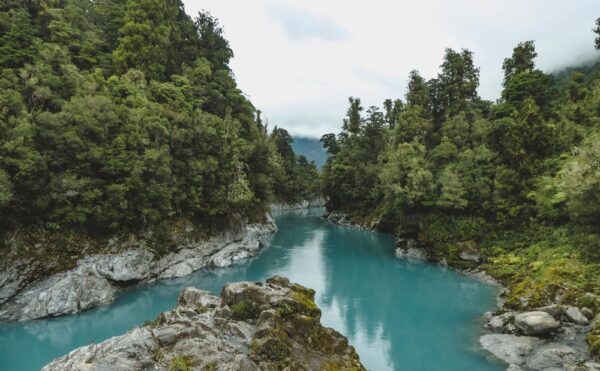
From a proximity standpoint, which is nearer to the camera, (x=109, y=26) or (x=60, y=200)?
(x=60, y=200)

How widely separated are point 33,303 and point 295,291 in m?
16.9

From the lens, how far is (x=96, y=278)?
24.6 metres

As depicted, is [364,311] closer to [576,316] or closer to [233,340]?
[576,316]

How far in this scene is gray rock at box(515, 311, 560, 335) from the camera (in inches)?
664

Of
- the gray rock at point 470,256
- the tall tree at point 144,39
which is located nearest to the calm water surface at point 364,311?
the gray rock at point 470,256

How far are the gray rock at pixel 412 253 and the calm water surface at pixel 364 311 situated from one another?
1.55 metres

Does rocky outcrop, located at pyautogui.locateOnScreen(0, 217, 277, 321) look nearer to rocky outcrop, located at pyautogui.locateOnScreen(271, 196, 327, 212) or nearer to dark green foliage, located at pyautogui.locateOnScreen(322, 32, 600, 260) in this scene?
dark green foliage, located at pyautogui.locateOnScreen(322, 32, 600, 260)

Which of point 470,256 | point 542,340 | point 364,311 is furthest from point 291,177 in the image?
point 542,340

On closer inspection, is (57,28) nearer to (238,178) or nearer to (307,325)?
(238,178)

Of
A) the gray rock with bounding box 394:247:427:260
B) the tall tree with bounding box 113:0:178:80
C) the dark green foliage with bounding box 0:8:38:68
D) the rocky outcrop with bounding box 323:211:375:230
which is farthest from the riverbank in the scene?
the tall tree with bounding box 113:0:178:80

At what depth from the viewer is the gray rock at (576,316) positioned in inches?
680

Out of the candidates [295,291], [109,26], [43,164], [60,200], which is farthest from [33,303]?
[109,26]

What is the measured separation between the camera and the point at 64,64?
2817 centimetres

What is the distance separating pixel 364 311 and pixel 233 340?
1476cm
